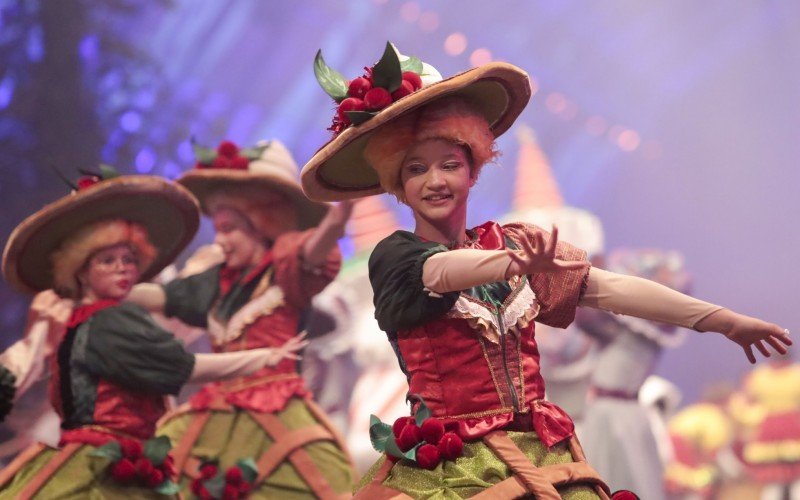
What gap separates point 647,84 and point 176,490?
154 inches

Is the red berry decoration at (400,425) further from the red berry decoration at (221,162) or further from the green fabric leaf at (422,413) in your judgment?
the red berry decoration at (221,162)

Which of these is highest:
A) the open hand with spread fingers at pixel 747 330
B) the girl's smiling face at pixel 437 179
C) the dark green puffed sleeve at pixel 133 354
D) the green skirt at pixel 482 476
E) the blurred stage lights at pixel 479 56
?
the blurred stage lights at pixel 479 56

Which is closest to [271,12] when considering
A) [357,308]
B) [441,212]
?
[357,308]

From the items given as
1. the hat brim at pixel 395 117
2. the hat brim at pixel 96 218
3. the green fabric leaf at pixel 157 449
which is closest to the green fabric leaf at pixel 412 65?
the hat brim at pixel 395 117

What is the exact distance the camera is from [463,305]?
6.60 feet

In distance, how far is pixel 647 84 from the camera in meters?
5.82

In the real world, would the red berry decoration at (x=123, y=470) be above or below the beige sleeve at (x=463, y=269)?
below

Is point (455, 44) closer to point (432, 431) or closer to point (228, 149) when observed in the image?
point (228, 149)

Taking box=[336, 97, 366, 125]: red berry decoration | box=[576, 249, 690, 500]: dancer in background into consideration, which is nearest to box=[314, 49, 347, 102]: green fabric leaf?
box=[336, 97, 366, 125]: red berry decoration

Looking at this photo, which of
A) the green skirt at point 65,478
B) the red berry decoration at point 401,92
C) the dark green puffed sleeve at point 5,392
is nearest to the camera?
the red berry decoration at point 401,92

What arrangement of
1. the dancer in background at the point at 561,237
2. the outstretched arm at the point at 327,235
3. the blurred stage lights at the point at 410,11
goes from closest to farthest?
the outstretched arm at the point at 327,235
the dancer in background at the point at 561,237
the blurred stage lights at the point at 410,11

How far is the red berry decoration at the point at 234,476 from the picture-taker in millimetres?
3418

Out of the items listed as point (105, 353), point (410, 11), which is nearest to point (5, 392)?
point (105, 353)

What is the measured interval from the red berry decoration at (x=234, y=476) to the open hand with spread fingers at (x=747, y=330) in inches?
79.0
